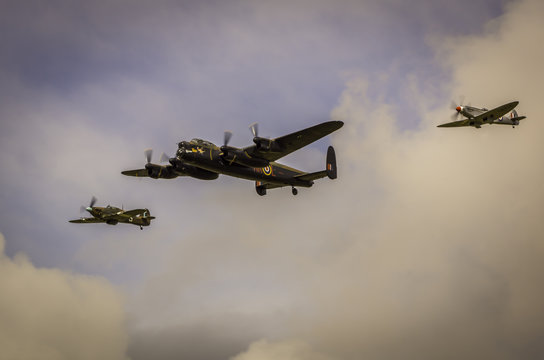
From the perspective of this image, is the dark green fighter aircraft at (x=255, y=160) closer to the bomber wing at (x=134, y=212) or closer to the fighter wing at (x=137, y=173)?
the fighter wing at (x=137, y=173)

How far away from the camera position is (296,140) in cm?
5084

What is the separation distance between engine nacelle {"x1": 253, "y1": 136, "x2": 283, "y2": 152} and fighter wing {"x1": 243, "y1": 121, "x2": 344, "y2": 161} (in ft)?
0.93

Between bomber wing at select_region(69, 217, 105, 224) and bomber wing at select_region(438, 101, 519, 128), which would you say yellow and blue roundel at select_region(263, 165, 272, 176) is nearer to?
bomber wing at select_region(438, 101, 519, 128)

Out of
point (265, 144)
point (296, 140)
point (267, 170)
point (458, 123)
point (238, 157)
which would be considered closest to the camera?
point (265, 144)

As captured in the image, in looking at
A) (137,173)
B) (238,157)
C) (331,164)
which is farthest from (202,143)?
(137,173)

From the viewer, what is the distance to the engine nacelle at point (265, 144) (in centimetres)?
5053

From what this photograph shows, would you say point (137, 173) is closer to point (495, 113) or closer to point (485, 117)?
point (485, 117)

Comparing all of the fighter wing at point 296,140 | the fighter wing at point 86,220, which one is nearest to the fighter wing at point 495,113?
the fighter wing at point 296,140

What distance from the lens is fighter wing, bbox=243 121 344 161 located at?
159 feet

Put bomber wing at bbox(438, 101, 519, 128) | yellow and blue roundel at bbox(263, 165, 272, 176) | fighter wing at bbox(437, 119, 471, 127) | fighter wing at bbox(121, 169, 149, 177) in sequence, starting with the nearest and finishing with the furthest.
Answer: yellow and blue roundel at bbox(263, 165, 272, 176) → bomber wing at bbox(438, 101, 519, 128) → fighter wing at bbox(437, 119, 471, 127) → fighter wing at bbox(121, 169, 149, 177)

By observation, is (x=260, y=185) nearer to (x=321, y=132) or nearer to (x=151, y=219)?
(x=321, y=132)

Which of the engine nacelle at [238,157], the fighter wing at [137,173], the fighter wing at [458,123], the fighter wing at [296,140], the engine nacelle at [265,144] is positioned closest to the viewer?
the fighter wing at [296,140]

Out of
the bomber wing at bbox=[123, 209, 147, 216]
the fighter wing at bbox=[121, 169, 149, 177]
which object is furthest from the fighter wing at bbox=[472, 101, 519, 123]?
the bomber wing at bbox=[123, 209, 147, 216]

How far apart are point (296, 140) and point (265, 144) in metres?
2.86
